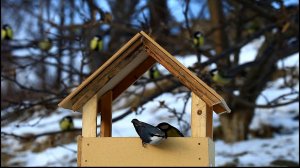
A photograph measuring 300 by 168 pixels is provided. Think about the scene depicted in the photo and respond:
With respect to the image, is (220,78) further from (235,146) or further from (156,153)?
(156,153)

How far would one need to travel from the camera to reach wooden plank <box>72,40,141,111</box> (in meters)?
2.67

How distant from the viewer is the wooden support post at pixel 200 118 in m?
2.59

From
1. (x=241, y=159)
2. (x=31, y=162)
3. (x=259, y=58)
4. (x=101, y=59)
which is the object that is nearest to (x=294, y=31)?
(x=259, y=58)

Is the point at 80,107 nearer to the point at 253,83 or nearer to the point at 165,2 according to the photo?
the point at 253,83

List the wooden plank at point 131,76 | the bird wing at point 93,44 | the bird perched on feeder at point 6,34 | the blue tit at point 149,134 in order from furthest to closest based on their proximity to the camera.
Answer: the bird perched on feeder at point 6,34 < the bird wing at point 93,44 < the wooden plank at point 131,76 < the blue tit at point 149,134

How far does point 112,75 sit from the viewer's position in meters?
2.70

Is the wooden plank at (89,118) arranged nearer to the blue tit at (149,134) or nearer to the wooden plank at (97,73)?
the wooden plank at (97,73)

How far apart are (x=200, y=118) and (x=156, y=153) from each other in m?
0.28

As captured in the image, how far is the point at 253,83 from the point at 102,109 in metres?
4.55

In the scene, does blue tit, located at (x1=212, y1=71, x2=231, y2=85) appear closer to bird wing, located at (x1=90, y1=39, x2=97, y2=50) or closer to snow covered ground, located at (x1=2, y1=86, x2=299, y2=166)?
snow covered ground, located at (x1=2, y1=86, x2=299, y2=166)

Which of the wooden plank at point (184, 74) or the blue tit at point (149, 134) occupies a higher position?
the wooden plank at point (184, 74)

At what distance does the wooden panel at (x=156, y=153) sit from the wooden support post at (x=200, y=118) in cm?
8

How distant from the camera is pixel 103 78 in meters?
2.68

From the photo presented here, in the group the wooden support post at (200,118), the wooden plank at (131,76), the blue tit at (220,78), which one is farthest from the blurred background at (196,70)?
the wooden support post at (200,118)
